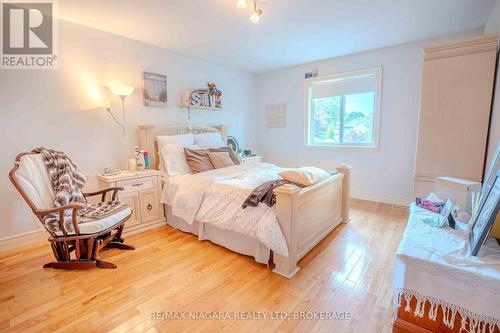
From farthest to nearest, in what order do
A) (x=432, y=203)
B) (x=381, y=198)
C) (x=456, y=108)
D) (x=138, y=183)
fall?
(x=381, y=198), (x=138, y=183), (x=456, y=108), (x=432, y=203)

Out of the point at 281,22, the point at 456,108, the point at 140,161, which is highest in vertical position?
the point at 281,22

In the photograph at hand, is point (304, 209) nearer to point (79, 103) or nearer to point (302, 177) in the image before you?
point (302, 177)

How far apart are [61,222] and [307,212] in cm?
210

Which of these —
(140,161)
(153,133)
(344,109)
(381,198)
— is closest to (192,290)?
(140,161)

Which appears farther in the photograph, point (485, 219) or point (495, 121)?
point (495, 121)

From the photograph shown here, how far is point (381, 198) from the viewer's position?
12.6 feet

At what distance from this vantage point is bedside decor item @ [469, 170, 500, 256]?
112 centimetres

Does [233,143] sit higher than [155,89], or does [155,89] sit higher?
[155,89]

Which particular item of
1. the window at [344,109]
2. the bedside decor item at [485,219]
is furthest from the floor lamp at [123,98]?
the bedside decor item at [485,219]

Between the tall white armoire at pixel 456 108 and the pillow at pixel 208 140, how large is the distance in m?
2.66

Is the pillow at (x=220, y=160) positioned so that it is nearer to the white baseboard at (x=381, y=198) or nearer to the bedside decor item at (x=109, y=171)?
the bedside decor item at (x=109, y=171)

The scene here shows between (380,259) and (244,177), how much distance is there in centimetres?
157

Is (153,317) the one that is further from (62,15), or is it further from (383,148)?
(383,148)

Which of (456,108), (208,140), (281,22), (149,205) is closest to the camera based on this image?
(456,108)
